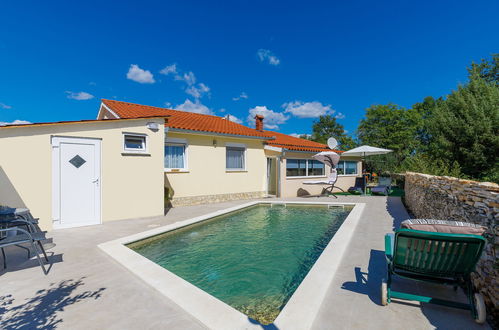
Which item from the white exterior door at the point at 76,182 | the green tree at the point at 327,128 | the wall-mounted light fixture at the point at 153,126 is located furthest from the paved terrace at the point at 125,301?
the green tree at the point at 327,128

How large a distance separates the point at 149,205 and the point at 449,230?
950 cm

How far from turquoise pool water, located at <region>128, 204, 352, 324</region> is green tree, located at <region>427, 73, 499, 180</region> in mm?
9314

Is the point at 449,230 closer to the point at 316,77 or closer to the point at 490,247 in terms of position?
the point at 490,247

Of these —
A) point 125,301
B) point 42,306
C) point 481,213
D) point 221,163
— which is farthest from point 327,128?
point 42,306

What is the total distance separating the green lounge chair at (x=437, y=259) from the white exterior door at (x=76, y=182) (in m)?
8.95

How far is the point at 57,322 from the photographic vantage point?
304 centimetres

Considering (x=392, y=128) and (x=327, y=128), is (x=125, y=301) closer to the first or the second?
(x=392, y=128)

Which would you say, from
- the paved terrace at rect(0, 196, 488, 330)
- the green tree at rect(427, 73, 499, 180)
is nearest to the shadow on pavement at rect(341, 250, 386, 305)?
the paved terrace at rect(0, 196, 488, 330)

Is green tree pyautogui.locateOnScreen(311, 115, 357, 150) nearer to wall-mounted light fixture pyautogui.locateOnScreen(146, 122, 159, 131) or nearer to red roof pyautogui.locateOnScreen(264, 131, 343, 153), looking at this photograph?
red roof pyautogui.locateOnScreen(264, 131, 343, 153)

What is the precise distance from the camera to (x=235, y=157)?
15664mm

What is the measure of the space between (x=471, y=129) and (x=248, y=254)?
1466 cm

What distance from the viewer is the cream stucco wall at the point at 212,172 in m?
12.9

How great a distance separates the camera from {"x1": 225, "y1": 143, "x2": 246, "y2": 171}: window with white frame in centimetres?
1520

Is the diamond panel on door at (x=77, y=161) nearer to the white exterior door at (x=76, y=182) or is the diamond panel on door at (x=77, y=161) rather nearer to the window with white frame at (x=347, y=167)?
the white exterior door at (x=76, y=182)
